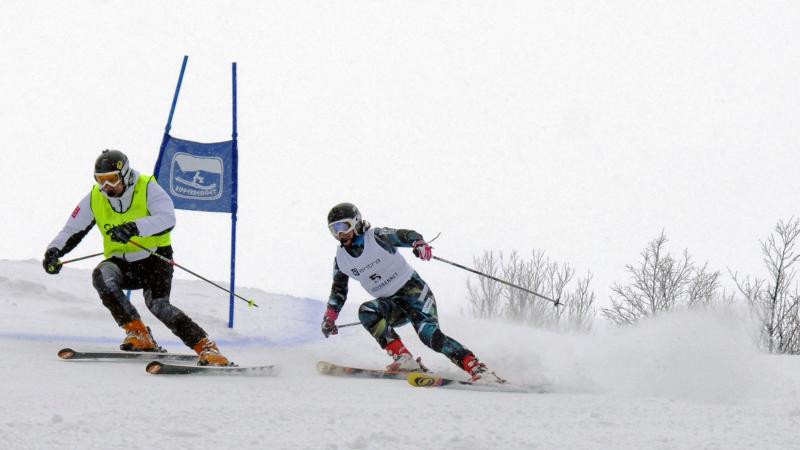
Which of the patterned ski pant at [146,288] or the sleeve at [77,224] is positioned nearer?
the patterned ski pant at [146,288]

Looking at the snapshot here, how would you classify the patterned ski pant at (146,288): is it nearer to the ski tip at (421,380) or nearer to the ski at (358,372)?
the ski at (358,372)

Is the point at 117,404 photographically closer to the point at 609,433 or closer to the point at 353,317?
the point at 609,433

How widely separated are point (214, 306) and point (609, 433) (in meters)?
8.10

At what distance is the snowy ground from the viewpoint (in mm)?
3172

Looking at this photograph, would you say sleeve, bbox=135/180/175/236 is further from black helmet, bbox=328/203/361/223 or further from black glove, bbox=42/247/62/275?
black helmet, bbox=328/203/361/223

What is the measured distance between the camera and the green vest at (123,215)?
589 cm

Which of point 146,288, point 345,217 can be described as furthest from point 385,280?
point 146,288

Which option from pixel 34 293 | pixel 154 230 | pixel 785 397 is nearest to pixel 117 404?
pixel 154 230

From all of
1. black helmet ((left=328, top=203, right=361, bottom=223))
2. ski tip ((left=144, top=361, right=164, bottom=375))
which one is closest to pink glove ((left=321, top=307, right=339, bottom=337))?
black helmet ((left=328, top=203, right=361, bottom=223))

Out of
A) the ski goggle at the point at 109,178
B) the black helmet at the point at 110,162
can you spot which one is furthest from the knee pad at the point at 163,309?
the black helmet at the point at 110,162

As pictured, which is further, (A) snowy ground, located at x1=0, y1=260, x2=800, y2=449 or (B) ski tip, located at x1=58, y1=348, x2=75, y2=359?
(B) ski tip, located at x1=58, y1=348, x2=75, y2=359

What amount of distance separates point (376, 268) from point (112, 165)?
7.09 feet

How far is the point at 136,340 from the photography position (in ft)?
20.1

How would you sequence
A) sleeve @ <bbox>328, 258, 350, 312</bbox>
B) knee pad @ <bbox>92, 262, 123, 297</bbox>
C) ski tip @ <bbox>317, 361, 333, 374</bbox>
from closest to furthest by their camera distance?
1. knee pad @ <bbox>92, 262, 123, 297</bbox>
2. ski tip @ <bbox>317, 361, 333, 374</bbox>
3. sleeve @ <bbox>328, 258, 350, 312</bbox>
